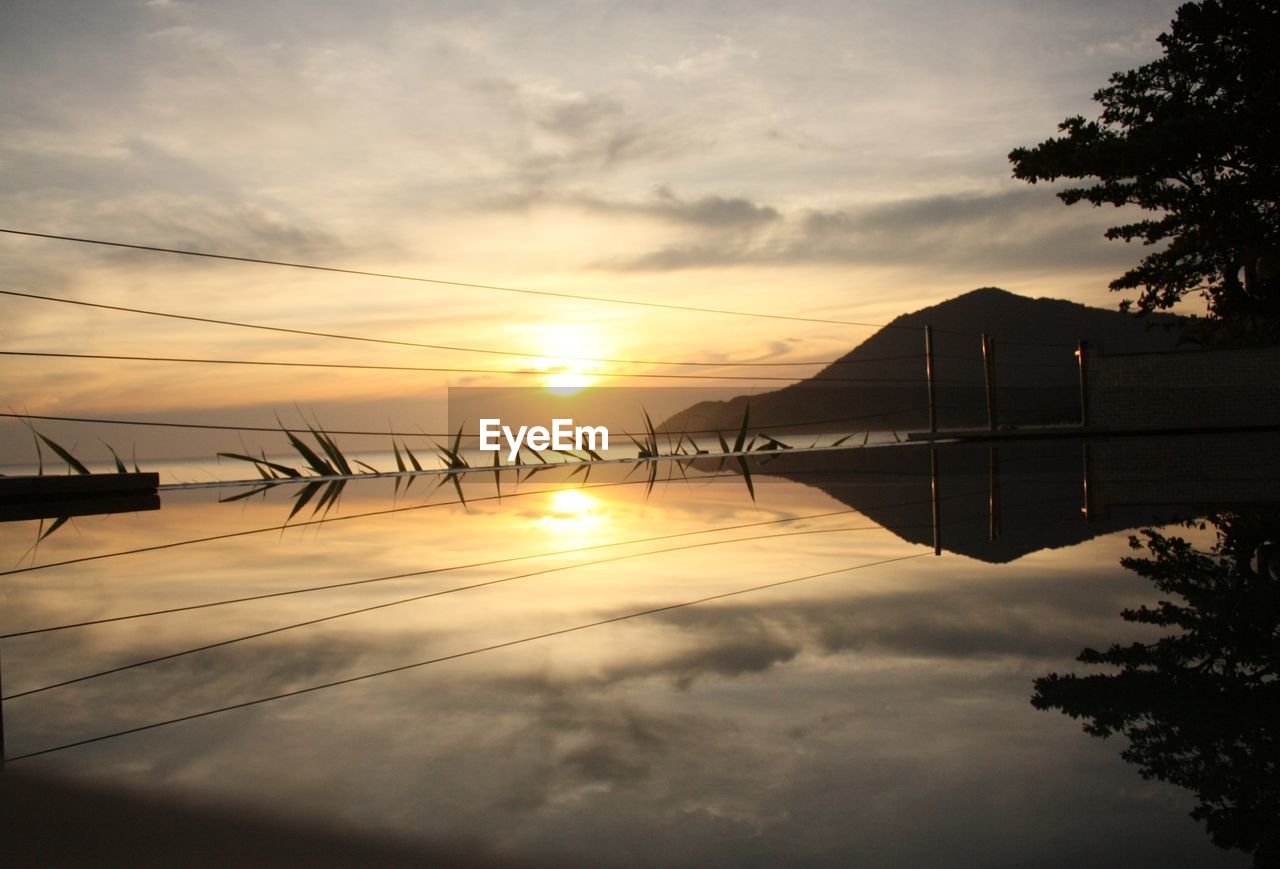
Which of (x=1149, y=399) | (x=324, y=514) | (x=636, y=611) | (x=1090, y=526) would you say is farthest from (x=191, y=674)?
(x=1149, y=399)

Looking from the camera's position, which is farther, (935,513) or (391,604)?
(935,513)

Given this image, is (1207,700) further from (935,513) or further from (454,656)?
(935,513)

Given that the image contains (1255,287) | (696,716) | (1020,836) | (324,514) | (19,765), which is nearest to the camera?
(1020,836)

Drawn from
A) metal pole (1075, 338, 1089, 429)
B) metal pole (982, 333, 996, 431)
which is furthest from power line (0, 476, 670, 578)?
metal pole (1075, 338, 1089, 429)

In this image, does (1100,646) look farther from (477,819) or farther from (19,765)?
(19,765)

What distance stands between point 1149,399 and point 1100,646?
1067 cm

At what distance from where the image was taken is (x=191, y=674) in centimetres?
143

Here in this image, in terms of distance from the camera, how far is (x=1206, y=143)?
9367mm

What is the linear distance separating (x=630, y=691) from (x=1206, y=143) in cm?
1005

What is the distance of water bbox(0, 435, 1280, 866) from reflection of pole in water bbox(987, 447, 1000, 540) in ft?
0.12

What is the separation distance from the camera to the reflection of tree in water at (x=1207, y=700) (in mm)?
878

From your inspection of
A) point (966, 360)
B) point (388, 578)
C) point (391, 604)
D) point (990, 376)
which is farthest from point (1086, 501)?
point (966, 360)

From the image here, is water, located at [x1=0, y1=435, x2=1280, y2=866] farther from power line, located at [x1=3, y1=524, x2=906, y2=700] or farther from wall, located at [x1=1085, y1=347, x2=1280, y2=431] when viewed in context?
wall, located at [x1=1085, y1=347, x2=1280, y2=431]

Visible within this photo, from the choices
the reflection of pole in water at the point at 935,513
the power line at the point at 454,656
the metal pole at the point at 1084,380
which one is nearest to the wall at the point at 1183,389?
the metal pole at the point at 1084,380
